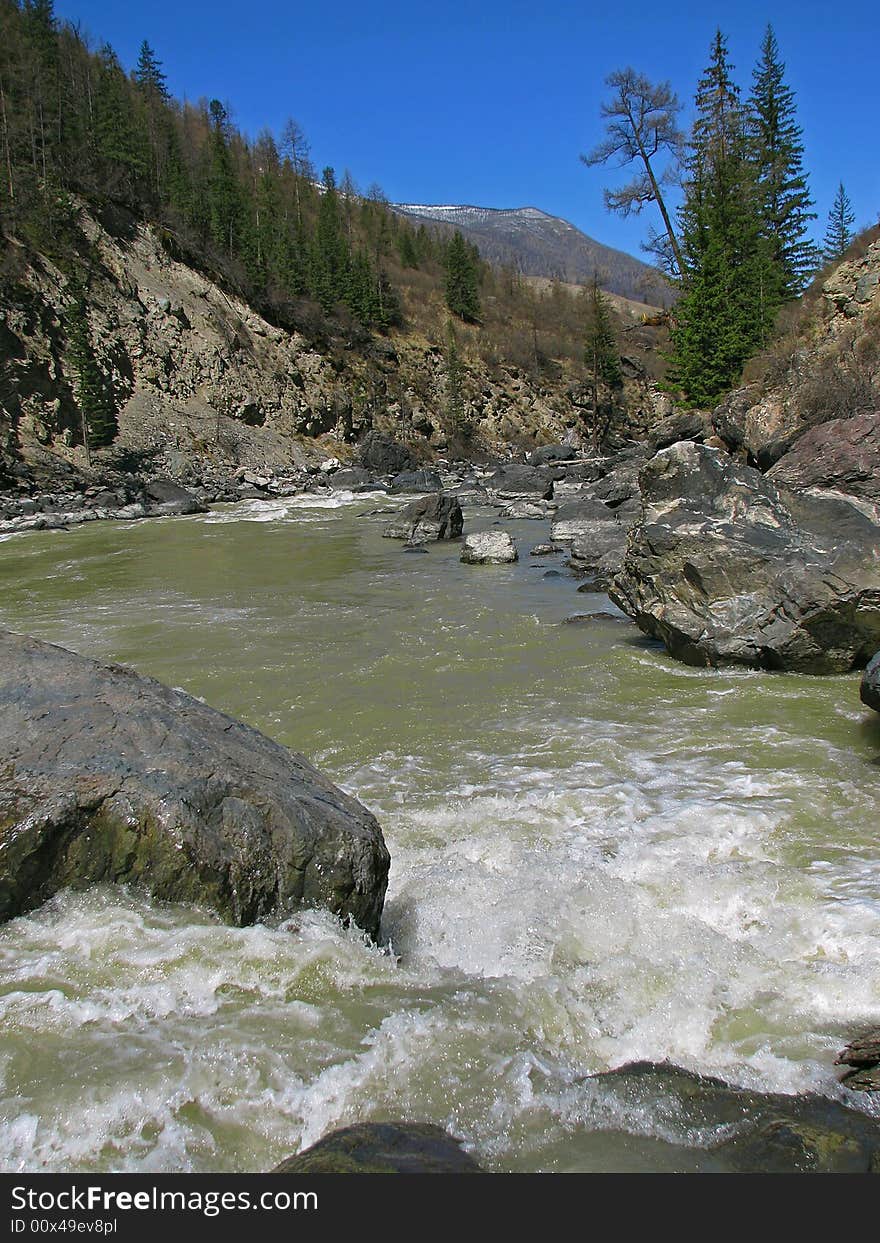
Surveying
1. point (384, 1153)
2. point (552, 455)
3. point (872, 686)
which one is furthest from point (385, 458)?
point (384, 1153)

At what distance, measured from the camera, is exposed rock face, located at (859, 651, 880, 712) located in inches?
233

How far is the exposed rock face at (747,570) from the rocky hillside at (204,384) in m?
26.9

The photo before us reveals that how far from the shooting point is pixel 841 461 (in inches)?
406

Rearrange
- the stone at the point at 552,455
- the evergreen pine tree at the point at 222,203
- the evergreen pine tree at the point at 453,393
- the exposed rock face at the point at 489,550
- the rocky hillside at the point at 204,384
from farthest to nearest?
1. the evergreen pine tree at the point at 453,393
2. the evergreen pine tree at the point at 222,203
3. the stone at the point at 552,455
4. the rocky hillside at the point at 204,384
5. the exposed rock face at the point at 489,550

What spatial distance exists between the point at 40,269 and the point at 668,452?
3708 cm

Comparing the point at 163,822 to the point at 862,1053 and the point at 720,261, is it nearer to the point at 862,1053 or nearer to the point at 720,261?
the point at 862,1053

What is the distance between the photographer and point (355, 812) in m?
4.06

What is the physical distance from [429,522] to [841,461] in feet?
35.7

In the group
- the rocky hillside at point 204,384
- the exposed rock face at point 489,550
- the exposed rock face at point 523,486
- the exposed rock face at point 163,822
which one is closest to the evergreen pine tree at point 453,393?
the rocky hillside at point 204,384

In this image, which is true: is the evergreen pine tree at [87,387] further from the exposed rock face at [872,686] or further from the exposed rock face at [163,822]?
the exposed rock face at [872,686]

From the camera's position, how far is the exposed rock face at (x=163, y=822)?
3.44 m

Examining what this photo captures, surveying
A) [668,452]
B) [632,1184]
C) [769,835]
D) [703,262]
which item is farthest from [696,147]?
[632,1184]

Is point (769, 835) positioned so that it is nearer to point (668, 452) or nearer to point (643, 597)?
point (643, 597)

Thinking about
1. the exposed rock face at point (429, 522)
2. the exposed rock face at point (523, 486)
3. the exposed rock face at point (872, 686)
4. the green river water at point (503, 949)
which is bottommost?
the green river water at point (503, 949)
